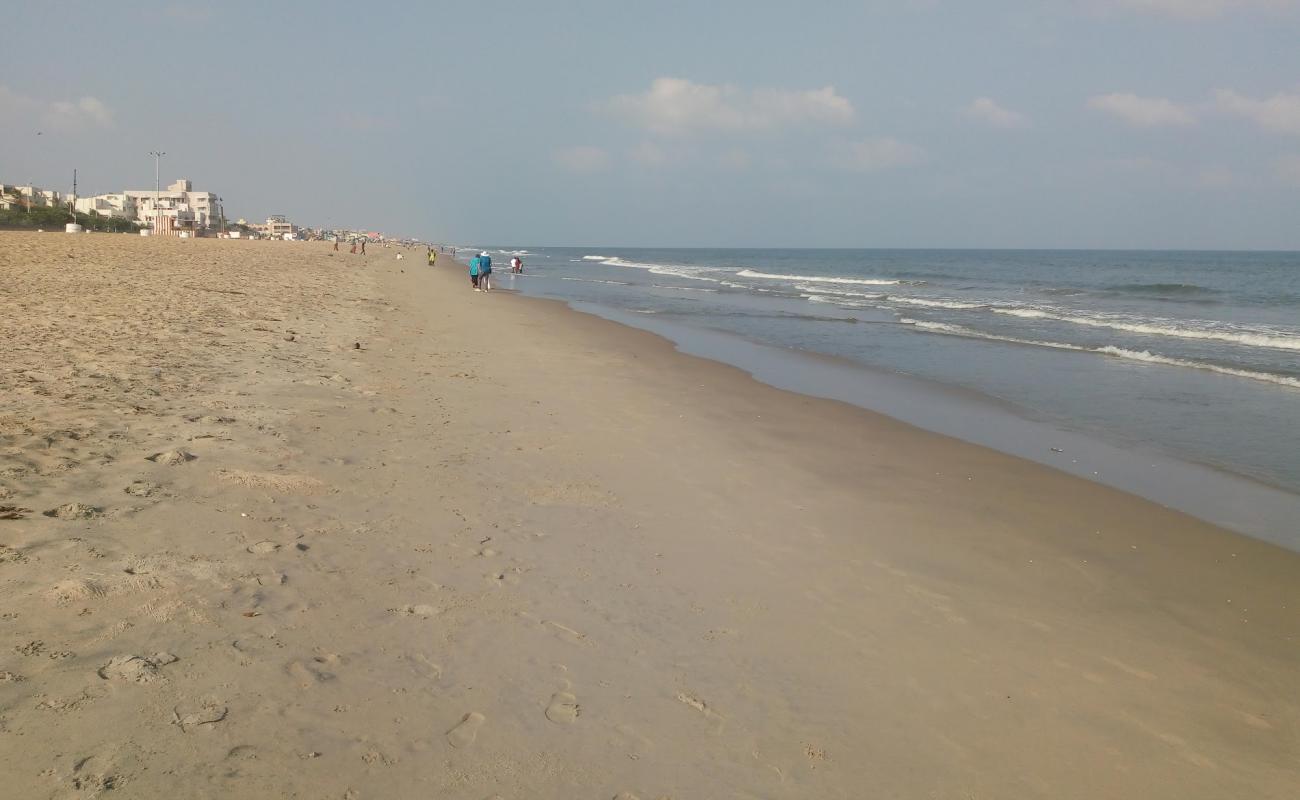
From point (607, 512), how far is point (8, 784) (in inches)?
142

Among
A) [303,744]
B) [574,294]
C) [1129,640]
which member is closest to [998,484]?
[1129,640]

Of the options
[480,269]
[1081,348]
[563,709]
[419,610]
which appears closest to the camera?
[563,709]

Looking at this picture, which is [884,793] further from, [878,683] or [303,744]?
[303,744]

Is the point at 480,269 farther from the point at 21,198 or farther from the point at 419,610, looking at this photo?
the point at 21,198

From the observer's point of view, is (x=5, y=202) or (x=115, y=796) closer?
(x=115, y=796)

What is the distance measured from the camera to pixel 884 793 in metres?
2.91

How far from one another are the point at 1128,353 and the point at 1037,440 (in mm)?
9699

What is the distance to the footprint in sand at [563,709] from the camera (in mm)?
3104

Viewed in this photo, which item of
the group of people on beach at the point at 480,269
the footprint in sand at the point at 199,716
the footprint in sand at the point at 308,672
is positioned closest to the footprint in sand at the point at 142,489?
the footprint in sand at the point at 308,672

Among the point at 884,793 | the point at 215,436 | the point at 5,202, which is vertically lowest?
the point at 884,793

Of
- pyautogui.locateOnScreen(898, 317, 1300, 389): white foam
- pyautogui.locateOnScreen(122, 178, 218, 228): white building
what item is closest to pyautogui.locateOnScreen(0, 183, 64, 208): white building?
pyautogui.locateOnScreen(122, 178, 218, 228): white building

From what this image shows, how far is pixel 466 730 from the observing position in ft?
9.72

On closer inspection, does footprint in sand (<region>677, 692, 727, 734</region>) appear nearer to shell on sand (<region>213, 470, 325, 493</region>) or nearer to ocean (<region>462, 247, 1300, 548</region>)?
shell on sand (<region>213, 470, 325, 493</region>)

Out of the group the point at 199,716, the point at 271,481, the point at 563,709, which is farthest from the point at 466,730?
the point at 271,481
